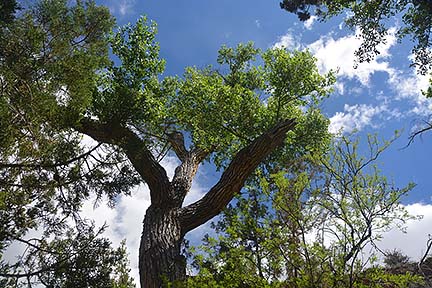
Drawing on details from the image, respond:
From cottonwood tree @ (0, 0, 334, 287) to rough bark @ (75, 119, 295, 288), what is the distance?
0.02 meters

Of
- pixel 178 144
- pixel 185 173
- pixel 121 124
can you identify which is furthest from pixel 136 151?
pixel 178 144

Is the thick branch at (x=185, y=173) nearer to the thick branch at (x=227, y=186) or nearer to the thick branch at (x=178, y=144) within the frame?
the thick branch at (x=178, y=144)

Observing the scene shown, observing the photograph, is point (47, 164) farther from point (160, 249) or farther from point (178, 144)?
point (178, 144)

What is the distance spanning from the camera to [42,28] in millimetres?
5426

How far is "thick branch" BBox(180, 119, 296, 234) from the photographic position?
7352mm

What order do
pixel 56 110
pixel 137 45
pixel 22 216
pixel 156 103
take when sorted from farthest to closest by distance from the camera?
pixel 137 45, pixel 156 103, pixel 22 216, pixel 56 110

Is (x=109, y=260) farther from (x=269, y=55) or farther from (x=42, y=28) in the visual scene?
(x=269, y=55)

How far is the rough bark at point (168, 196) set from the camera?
21.0ft

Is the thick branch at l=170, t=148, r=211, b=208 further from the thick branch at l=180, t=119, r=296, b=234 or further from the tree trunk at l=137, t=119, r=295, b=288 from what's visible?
the thick branch at l=180, t=119, r=296, b=234

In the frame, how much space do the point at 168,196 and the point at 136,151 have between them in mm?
1291

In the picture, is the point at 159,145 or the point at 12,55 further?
the point at 159,145

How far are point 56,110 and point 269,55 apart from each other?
764 centimetres

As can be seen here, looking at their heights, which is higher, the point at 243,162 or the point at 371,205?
the point at 243,162

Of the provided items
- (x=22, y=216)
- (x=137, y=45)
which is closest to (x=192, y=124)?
(x=137, y=45)
